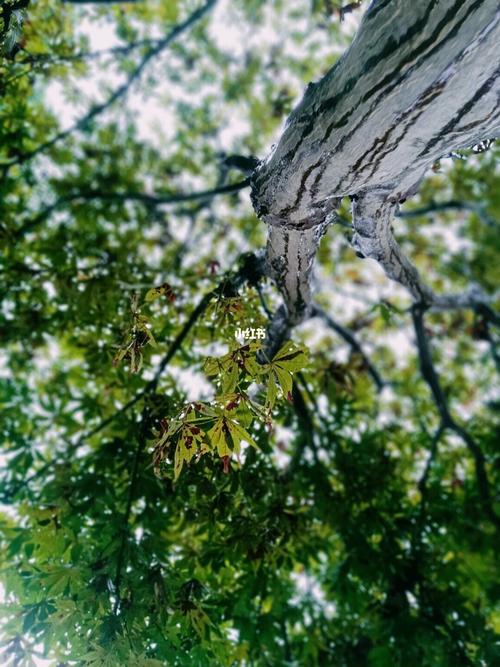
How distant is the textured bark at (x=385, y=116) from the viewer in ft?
3.37

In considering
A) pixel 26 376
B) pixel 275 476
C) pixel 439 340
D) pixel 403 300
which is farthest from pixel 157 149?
pixel 275 476

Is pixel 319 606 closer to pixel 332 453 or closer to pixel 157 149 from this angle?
pixel 332 453

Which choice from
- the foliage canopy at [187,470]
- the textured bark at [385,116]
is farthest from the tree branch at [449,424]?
the textured bark at [385,116]

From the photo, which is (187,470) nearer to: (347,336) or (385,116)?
(385,116)

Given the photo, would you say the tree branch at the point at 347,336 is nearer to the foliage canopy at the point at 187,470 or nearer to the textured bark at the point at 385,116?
the foliage canopy at the point at 187,470

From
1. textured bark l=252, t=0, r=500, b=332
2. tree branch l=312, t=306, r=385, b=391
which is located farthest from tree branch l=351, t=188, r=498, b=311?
tree branch l=312, t=306, r=385, b=391

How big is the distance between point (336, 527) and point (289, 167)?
2.22 metres

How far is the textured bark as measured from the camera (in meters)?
1.03

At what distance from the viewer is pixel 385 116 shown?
46.3 inches

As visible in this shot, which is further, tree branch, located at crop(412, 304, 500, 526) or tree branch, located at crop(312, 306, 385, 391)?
tree branch, located at crop(412, 304, 500, 526)

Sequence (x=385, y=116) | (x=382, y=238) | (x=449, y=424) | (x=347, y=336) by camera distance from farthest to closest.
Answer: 1. (x=347, y=336)
2. (x=449, y=424)
3. (x=382, y=238)
4. (x=385, y=116)

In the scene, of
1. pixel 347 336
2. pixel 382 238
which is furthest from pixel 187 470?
pixel 347 336

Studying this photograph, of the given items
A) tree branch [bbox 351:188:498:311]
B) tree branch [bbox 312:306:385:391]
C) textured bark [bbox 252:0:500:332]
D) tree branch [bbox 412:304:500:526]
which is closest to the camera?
textured bark [bbox 252:0:500:332]

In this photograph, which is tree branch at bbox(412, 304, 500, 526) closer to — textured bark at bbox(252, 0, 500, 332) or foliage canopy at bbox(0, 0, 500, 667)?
foliage canopy at bbox(0, 0, 500, 667)
